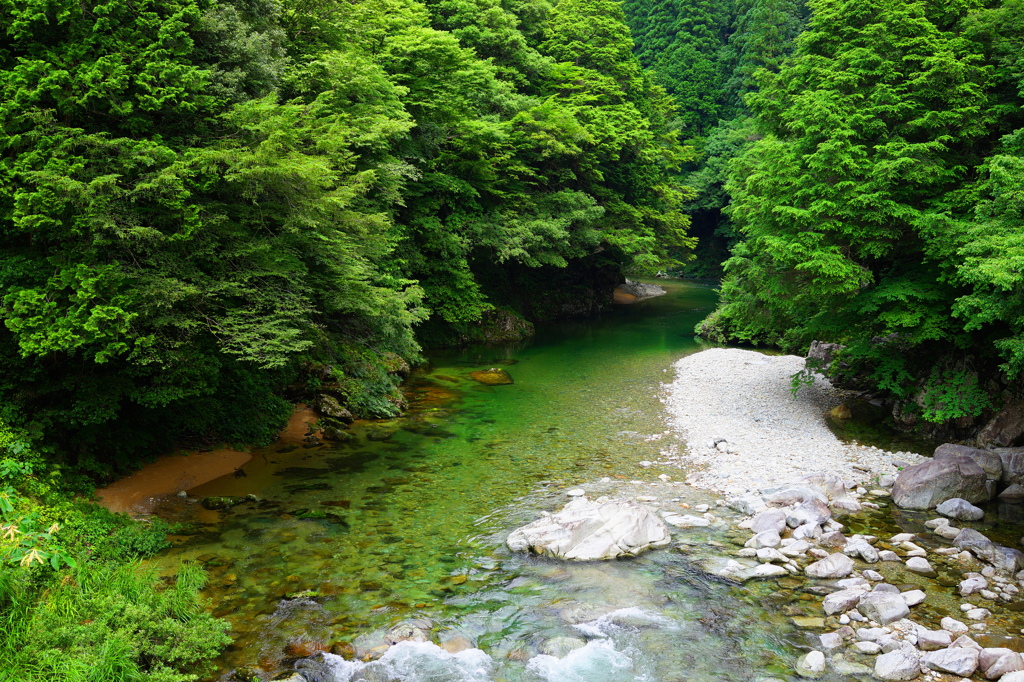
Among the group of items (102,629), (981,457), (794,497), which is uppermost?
(102,629)

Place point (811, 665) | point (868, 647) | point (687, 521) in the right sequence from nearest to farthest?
point (811, 665) → point (868, 647) → point (687, 521)

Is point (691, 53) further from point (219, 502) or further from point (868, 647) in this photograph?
point (868, 647)

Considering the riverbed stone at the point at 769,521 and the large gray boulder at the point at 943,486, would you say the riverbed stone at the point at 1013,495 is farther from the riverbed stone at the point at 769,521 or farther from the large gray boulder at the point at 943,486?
the riverbed stone at the point at 769,521

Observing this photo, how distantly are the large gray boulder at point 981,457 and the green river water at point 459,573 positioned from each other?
14.0 ft

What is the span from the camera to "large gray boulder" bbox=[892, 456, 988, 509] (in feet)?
31.4

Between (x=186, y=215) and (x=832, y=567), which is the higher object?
(x=186, y=215)

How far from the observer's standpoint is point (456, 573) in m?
7.92

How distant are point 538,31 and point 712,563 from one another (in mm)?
30101

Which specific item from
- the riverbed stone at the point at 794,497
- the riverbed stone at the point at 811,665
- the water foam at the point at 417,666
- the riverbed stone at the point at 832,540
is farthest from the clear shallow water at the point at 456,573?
the riverbed stone at the point at 832,540

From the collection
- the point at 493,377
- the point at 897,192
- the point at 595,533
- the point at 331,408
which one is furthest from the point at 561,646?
the point at 493,377

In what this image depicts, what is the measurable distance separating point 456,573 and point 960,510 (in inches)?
297

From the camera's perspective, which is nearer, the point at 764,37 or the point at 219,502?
the point at 219,502

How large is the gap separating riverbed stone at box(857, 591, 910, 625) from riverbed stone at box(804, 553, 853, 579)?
25.6 inches

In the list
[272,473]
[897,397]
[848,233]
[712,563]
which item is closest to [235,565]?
[272,473]
